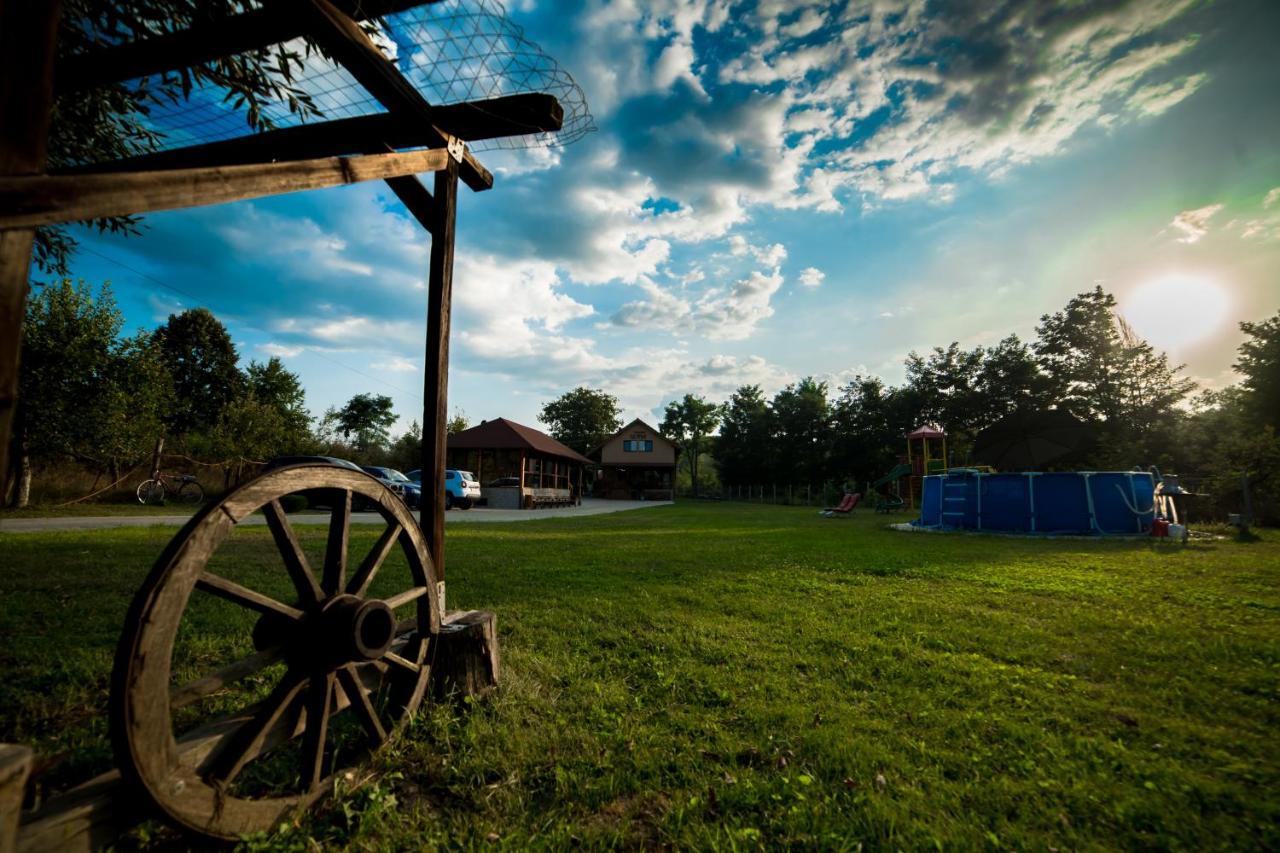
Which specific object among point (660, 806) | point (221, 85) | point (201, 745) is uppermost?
point (221, 85)

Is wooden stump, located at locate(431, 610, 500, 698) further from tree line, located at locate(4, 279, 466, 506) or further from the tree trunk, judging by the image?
the tree trunk

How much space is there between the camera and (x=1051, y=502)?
13531mm

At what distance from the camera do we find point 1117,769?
8.64ft

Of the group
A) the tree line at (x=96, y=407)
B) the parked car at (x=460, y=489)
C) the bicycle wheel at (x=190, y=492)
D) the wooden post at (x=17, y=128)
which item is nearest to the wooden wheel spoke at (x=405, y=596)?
the wooden post at (x=17, y=128)

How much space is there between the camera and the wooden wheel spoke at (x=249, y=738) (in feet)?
6.50

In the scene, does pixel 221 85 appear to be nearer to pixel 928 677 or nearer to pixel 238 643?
pixel 238 643

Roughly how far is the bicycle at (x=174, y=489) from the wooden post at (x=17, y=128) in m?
23.8

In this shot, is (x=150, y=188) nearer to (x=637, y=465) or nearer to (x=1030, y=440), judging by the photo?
(x=1030, y=440)

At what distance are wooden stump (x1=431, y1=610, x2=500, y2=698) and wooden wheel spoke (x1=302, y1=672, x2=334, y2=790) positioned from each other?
2.92ft

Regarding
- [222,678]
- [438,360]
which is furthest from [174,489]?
[222,678]

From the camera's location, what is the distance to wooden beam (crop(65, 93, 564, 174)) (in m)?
3.28

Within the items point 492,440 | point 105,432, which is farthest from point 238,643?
point 492,440

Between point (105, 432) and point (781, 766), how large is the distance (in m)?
22.2

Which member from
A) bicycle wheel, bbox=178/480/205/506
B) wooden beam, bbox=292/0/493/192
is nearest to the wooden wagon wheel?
wooden beam, bbox=292/0/493/192
